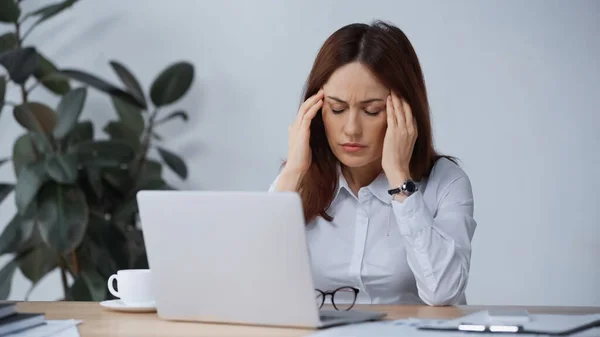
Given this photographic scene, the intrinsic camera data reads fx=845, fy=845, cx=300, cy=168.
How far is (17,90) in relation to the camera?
4094mm

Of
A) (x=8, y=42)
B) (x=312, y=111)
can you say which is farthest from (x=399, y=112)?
(x=8, y=42)

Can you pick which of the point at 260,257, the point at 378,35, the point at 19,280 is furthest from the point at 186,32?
the point at 260,257

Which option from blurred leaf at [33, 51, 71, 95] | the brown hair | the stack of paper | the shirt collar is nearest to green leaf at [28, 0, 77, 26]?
blurred leaf at [33, 51, 71, 95]

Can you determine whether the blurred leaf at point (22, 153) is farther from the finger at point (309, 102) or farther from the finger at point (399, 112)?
the finger at point (399, 112)

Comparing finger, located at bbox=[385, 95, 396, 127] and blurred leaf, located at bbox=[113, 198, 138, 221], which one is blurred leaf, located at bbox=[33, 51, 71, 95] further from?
finger, located at bbox=[385, 95, 396, 127]

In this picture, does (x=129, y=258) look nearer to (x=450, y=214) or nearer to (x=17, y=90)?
(x=17, y=90)

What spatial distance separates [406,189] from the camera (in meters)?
2.09

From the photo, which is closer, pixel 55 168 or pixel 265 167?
pixel 55 168

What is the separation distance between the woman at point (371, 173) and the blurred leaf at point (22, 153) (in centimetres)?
171

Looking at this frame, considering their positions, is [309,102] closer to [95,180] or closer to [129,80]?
[95,180]

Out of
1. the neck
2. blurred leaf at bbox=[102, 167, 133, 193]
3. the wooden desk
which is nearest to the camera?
the wooden desk

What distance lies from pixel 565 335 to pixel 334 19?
2.80 m

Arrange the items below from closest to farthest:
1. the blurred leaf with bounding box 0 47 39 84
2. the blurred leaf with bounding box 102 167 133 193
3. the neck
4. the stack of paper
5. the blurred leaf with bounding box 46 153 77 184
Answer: the stack of paper < the neck < the blurred leaf with bounding box 46 153 77 184 < the blurred leaf with bounding box 0 47 39 84 < the blurred leaf with bounding box 102 167 133 193

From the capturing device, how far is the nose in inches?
85.0
